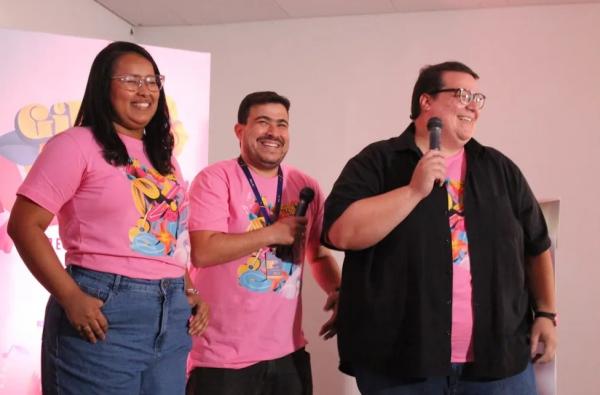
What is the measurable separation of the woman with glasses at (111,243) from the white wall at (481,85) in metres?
2.46

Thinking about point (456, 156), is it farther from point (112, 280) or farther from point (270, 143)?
point (112, 280)

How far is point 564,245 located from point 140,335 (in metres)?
2.96

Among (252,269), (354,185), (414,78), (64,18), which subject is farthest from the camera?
(414,78)

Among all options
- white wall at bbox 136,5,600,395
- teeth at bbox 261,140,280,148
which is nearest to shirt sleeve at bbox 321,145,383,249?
teeth at bbox 261,140,280,148

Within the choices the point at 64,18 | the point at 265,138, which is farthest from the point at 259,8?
the point at 265,138

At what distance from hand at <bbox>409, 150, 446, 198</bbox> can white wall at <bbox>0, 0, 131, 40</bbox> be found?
2.68 meters

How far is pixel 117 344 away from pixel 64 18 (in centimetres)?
289

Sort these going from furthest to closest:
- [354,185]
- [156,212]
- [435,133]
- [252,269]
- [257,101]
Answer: [257,101] → [252,269] → [354,185] → [435,133] → [156,212]

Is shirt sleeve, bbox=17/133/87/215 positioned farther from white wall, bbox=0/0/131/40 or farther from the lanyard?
white wall, bbox=0/0/131/40

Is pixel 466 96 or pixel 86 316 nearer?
pixel 86 316

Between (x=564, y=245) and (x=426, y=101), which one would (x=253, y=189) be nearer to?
(x=426, y=101)

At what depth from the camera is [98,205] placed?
1465mm

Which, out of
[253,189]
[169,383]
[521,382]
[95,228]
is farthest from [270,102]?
[521,382]

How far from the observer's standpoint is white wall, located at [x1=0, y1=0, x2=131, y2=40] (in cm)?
332
